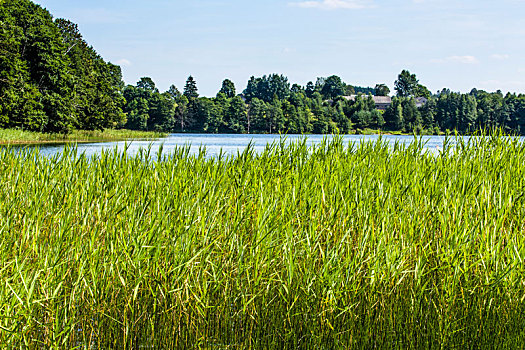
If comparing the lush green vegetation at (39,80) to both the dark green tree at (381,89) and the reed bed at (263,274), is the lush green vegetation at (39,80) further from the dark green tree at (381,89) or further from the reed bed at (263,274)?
the dark green tree at (381,89)

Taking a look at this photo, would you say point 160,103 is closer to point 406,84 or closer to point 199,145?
point 199,145

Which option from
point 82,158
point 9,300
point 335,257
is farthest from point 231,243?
point 82,158

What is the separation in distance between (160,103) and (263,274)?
98604 mm

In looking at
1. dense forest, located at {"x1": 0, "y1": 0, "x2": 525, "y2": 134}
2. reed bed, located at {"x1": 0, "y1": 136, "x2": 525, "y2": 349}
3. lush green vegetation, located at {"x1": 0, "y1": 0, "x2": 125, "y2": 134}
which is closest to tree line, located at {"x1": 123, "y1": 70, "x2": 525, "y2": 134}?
dense forest, located at {"x1": 0, "y1": 0, "x2": 525, "y2": 134}

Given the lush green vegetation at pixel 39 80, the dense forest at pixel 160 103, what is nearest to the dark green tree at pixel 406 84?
the dense forest at pixel 160 103

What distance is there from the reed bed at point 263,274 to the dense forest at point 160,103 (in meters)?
2.41

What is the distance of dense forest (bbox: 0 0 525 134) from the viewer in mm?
37719

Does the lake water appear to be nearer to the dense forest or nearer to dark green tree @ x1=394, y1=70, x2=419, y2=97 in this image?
the dense forest

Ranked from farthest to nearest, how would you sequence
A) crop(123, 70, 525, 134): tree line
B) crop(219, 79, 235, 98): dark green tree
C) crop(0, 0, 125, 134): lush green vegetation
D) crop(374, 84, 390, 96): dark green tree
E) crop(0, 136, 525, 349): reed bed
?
crop(374, 84, 390, 96): dark green tree < crop(219, 79, 235, 98): dark green tree < crop(123, 70, 525, 134): tree line < crop(0, 0, 125, 134): lush green vegetation < crop(0, 136, 525, 349): reed bed

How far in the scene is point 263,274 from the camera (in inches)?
152

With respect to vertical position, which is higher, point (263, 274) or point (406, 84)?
point (406, 84)

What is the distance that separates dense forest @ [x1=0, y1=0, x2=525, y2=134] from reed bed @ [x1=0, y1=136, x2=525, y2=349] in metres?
2.41

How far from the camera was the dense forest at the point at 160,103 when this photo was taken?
37.7 meters

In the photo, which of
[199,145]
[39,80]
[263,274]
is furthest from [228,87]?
[263,274]
